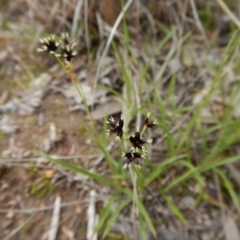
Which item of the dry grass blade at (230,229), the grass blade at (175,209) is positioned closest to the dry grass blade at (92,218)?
the grass blade at (175,209)

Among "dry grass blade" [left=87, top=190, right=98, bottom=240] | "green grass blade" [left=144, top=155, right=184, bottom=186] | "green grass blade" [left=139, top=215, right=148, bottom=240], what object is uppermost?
"green grass blade" [left=144, top=155, right=184, bottom=186]

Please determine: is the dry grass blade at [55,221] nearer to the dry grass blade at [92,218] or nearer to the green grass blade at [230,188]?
the dry grass blade at [92,218]

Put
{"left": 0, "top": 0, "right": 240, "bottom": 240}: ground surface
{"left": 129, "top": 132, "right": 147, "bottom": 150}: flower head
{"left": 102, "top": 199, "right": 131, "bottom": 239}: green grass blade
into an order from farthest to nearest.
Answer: {"left": 0, "top": 0, "right": 240, "bottom": 240}: ground surface < {"left": 102, "top": 199, "right": 131, "bottom": 239}: green grass blade < {"left": 129, "top": 132, "right": 147, "bottom": 150}: flower head

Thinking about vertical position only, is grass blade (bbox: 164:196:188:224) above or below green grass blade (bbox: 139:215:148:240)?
above

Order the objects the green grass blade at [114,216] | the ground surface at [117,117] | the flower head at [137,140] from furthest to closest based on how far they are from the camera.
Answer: the ground surface at [117,117] < the green grass blade at [114,216] < the flower head at [137,140]

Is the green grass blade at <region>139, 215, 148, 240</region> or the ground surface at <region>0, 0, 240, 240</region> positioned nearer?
the green grass blade at <region>139, 215, 148, 240</region>

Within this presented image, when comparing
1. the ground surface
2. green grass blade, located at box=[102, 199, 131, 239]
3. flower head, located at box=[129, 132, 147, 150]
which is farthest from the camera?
the ground surface

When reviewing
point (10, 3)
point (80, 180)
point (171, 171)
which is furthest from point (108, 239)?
point (10, 3)

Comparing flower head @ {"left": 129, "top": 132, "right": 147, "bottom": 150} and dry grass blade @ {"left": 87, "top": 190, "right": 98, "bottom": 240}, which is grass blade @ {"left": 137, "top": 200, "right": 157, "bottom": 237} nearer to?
dry grass blade @ {"left": 87, "top": 190, "right": 98, "bottom": 240}

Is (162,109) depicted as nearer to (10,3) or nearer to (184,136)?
(184,136)

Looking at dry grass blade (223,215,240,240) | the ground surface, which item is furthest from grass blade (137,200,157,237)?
dry grass blade (223,215,240,240)

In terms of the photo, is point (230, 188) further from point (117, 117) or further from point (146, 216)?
point (117, 117)
